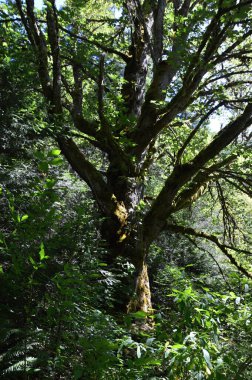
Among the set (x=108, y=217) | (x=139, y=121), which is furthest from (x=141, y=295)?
(x=139, y=121)

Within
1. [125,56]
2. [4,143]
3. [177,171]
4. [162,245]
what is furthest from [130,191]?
[162,245]

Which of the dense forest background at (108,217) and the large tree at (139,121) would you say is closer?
the dense forest background at (108,217)

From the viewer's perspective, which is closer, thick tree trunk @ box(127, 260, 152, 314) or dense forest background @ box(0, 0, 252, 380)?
dense forest background @ box(0, 0, 252, 380)

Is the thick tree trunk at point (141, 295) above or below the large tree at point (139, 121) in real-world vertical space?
below

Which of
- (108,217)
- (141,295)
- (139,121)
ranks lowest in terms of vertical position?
(141,295)

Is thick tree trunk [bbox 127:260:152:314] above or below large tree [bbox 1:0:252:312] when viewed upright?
below

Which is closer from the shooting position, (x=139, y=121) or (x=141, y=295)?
(x=141, y=295)

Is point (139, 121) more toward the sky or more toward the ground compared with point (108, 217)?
more toward the sky

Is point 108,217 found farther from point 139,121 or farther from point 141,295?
point 139,121

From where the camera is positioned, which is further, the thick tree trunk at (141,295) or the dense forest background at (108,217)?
the thick tree trunk at (141,295)

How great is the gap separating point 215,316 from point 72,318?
0.93 metres

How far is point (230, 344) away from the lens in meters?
1.93

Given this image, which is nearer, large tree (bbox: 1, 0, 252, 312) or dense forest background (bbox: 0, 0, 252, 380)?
dense forest background (bbox: 0, 0, 252, 380)

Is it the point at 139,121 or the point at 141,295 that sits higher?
the point at 139,121
